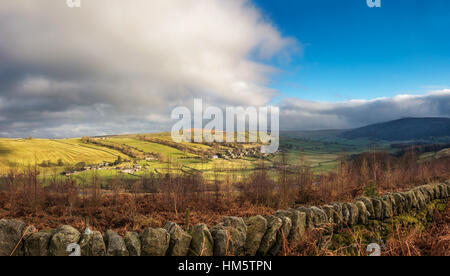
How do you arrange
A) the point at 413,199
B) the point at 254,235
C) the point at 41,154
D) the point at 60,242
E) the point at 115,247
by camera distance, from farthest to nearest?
the point at 41,154 < the point at 413,199 < the point at 254,235 < the point at 115,247 < the point at 60,242

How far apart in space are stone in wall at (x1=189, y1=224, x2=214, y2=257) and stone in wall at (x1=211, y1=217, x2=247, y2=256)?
12cm

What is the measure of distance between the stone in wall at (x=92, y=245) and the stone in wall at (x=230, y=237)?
5.46 ft

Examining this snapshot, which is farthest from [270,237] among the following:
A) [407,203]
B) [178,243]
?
[407,203]

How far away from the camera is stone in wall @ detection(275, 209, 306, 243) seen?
4281mm

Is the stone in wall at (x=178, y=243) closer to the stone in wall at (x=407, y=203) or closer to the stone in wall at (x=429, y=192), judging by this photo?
the stone in wall at (x=407, y=203)

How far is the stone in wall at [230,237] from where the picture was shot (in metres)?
3.60

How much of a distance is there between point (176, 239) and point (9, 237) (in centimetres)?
226

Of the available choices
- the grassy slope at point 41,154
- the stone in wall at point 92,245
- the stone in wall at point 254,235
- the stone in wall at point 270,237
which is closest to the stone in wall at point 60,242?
the stone in wall at point 92,245

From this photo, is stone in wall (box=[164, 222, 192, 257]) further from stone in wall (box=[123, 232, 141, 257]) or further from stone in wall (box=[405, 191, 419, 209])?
stone in wall (box=[405, 191, 419, 209])

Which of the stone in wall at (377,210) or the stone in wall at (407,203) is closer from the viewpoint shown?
the stone in wall at (377,210)

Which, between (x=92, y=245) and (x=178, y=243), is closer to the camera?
(x=92, y=245)

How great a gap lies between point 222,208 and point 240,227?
7.81 meters

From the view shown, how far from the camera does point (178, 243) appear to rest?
3.46 m

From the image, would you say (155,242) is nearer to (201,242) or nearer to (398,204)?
(201,242)
